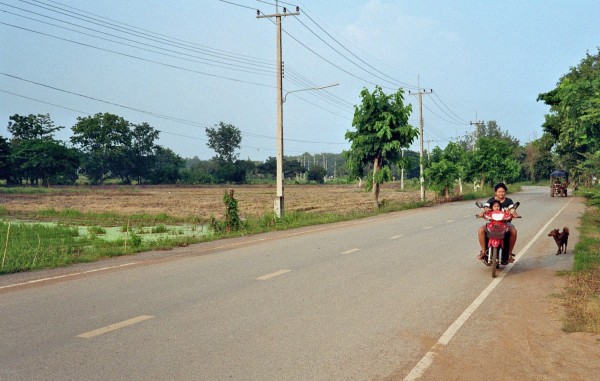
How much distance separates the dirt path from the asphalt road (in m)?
0.32

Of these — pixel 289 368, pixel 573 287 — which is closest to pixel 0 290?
pixel 289 368

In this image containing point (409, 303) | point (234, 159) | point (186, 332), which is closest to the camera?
point (186, 332)

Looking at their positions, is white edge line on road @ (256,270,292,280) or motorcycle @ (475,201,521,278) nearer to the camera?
white edge line on road @ (256,270,292,280)

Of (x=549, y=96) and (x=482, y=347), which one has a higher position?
(x=549, y=96)

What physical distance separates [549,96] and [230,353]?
37048 millimetres

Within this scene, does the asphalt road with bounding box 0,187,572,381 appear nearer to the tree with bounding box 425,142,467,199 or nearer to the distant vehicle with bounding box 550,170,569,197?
the tree with bounding box 425,142,467,199

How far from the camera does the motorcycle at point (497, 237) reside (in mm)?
10305

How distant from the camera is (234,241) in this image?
55.2 ft

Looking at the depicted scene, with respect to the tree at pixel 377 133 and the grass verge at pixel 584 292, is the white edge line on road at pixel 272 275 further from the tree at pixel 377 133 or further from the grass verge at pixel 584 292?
the tree at pixel 377 133

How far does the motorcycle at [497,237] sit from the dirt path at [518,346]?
51.9 inches

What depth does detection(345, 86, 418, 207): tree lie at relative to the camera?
107 ft

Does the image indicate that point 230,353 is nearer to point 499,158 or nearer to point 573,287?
point 573,287

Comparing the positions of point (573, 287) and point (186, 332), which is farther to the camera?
point (573, 287)

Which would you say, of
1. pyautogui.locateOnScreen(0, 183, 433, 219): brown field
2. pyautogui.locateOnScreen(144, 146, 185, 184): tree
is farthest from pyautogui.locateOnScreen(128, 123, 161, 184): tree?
pyautogui.locateOnScreen(0, 183, 433, 219): brown field
